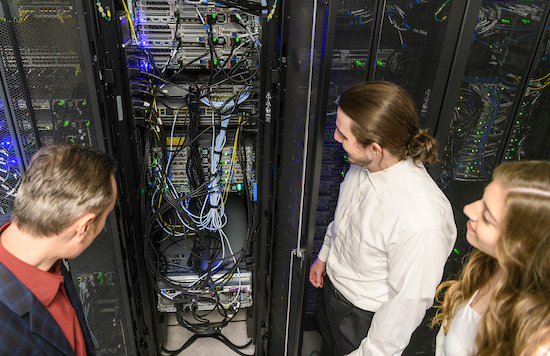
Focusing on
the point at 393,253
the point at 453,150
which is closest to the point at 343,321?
the point at 393,253

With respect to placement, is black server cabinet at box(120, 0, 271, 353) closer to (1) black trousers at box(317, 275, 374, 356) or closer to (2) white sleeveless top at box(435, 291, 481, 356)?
(1) black trousers at box(317, 275, 374, 356)

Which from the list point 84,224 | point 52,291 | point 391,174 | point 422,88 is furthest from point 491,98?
point 52,291

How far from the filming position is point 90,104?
1.41 meters

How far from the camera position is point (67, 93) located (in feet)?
4.51

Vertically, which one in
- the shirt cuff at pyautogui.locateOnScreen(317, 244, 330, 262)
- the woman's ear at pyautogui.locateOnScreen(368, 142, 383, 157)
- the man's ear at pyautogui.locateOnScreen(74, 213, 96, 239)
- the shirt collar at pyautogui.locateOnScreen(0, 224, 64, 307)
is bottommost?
the shirt cuff at pyautogui.locateOnScreen(317, 244, 330, 262)

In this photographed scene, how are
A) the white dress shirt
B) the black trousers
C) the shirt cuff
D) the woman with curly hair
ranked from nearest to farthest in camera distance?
the woman with curly hair, the white dress shirt, the black trousers, the shirt cuff

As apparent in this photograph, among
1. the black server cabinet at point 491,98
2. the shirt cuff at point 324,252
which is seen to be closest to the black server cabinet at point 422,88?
the black server cabinet at point 491,98

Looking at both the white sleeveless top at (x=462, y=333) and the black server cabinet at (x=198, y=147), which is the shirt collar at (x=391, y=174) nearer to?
the white sleeveless top at (x=462, y=333)

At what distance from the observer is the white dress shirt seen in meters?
1.07

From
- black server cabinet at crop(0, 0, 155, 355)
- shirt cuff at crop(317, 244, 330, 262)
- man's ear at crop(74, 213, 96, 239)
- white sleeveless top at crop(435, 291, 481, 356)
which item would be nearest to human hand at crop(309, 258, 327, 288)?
shirt cuff at crop(317, 244, 330, 262)

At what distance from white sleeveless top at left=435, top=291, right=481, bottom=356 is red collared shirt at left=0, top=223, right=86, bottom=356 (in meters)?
1.01

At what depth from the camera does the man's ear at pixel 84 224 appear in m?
0.87

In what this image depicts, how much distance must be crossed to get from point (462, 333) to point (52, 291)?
1067 mm

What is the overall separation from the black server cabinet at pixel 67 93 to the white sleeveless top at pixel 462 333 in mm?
1360
